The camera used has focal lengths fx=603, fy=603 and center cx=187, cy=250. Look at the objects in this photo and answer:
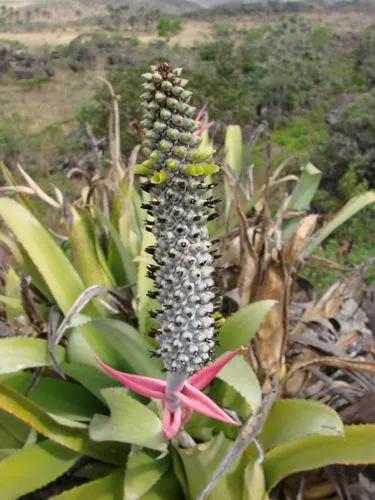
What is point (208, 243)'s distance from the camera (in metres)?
1.36

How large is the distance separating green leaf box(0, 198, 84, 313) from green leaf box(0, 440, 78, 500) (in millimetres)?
552

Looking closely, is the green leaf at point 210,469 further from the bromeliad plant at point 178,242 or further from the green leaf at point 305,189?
the green leaf at point 305,189

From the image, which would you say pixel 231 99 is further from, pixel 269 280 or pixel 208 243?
pixel 208 243

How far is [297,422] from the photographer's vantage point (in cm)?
199

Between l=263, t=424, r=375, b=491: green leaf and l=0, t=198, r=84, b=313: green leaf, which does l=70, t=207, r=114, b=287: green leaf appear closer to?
l=0, t=198, r=84, b=313: green leaf

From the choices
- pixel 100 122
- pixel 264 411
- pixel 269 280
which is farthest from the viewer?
pixel 100 122

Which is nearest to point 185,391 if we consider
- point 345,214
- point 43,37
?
point 345,214

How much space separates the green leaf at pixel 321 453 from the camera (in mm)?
1885

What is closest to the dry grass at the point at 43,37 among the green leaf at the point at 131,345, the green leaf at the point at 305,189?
the green leaf at the point at 305,189

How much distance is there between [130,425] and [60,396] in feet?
1.70

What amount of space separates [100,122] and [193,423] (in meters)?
13.5

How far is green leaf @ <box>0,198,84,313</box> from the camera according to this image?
Result: 2.47m

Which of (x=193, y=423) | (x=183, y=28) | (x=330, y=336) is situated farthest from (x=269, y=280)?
(x=183, y=28)

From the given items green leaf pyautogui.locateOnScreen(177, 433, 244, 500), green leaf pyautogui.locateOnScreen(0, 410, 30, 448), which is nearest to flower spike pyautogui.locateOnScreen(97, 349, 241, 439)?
green leaf pyautogui.locateOnScreen(177, 433, 244, 500)
